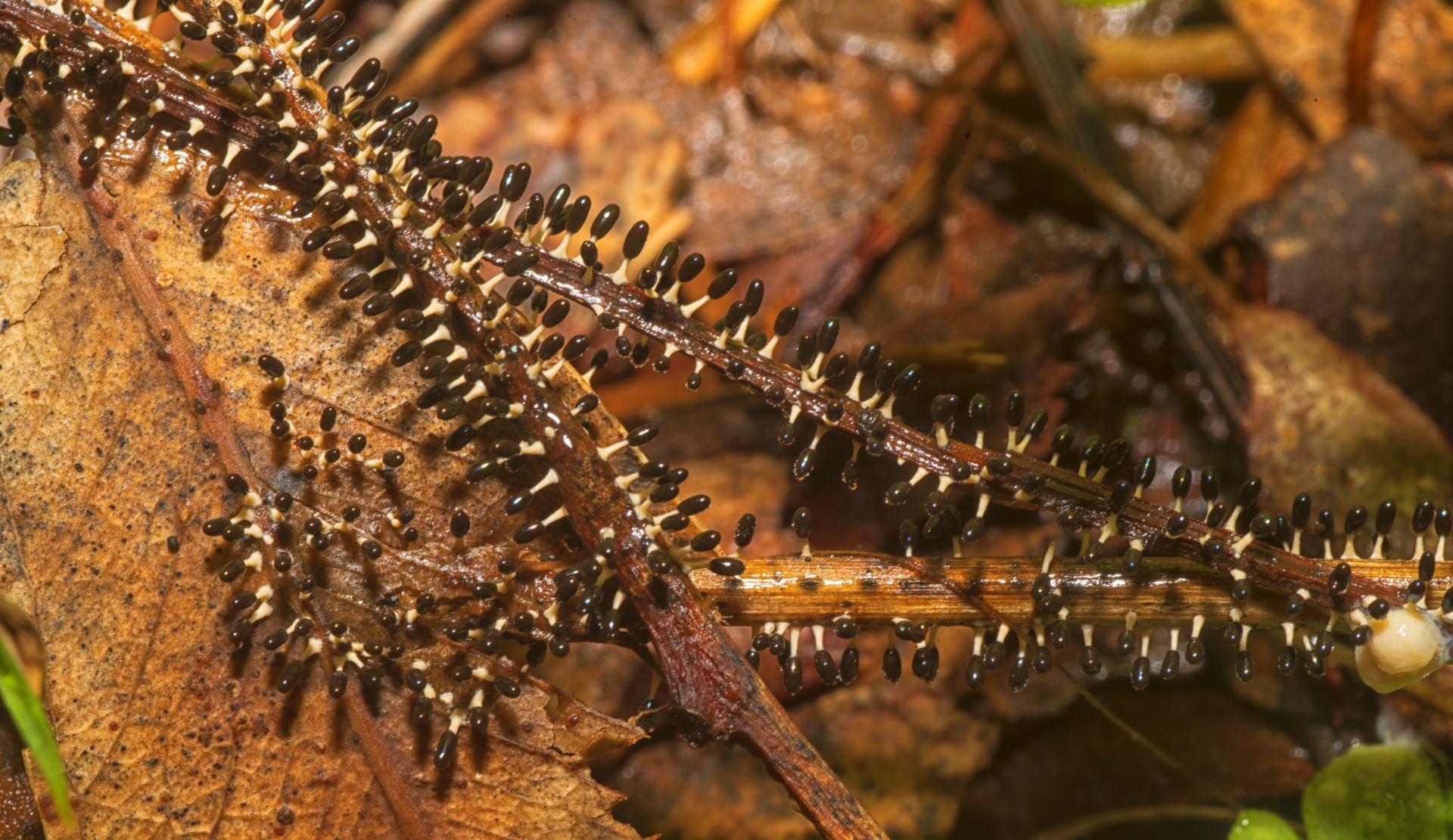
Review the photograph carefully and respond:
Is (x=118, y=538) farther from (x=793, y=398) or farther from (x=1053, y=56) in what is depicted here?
(x=1053, y=56)

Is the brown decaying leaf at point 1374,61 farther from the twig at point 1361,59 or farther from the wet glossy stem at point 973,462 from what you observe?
the wet glossy stem at point 973,462

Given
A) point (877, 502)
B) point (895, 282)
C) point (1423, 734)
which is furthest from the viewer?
point (895, 282)

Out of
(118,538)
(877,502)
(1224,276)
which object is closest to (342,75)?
(118,538)

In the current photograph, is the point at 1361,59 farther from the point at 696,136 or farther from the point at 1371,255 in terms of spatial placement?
the point at 696,136

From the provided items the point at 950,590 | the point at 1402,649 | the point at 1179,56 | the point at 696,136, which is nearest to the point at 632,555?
the point at 950,590

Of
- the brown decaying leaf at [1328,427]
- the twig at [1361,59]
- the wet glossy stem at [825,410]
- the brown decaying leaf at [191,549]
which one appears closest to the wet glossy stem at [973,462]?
the wet glossy stem at [825,410]

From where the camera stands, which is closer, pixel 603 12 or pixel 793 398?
pixel 793 398

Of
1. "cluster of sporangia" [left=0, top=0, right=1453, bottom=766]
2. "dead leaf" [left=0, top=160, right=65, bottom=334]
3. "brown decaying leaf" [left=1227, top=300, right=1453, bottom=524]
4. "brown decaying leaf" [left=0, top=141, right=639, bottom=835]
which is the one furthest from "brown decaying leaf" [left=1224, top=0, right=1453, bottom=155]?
"dead leaf" [left=0, top=160, right=65, bottom=334]
